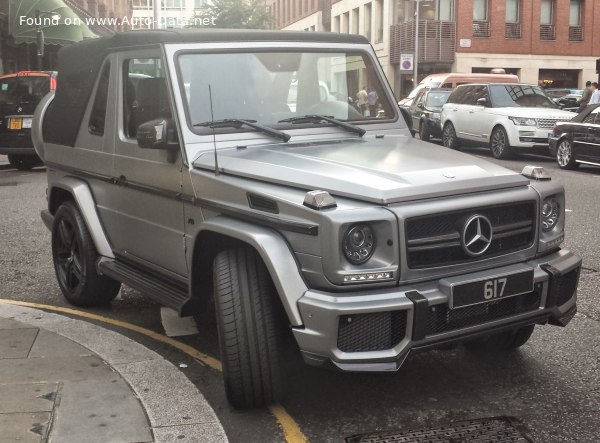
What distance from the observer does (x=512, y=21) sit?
149 feet

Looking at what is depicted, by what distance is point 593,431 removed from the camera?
3861 mm

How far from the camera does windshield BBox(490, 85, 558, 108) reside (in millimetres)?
19531

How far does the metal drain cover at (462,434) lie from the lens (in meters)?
3.78

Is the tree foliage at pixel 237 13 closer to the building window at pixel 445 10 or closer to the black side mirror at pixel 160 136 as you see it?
the building window at pixel 445 10

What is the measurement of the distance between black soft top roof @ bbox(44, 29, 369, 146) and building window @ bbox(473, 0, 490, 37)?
135 ft

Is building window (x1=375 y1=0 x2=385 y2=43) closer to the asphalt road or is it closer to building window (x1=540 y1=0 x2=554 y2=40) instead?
building window (x1=540 y1=0 x2=554 y2=40)

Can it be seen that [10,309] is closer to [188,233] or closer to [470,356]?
[188,233]

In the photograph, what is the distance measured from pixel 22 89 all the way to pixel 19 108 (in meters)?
0.41

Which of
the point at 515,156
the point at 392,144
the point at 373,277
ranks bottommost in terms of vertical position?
the point at 515,156

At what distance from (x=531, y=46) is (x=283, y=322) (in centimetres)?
4484

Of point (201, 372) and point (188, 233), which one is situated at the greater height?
point (188, 233)

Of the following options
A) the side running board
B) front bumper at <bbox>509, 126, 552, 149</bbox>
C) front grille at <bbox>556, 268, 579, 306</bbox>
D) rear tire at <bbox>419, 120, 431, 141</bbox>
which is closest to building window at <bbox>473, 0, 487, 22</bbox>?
rear tire at <bbox>419, 120, 431, 141</bbox>

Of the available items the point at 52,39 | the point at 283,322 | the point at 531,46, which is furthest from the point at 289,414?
the point at 531,46

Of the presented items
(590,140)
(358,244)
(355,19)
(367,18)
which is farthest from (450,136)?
(355,19)
